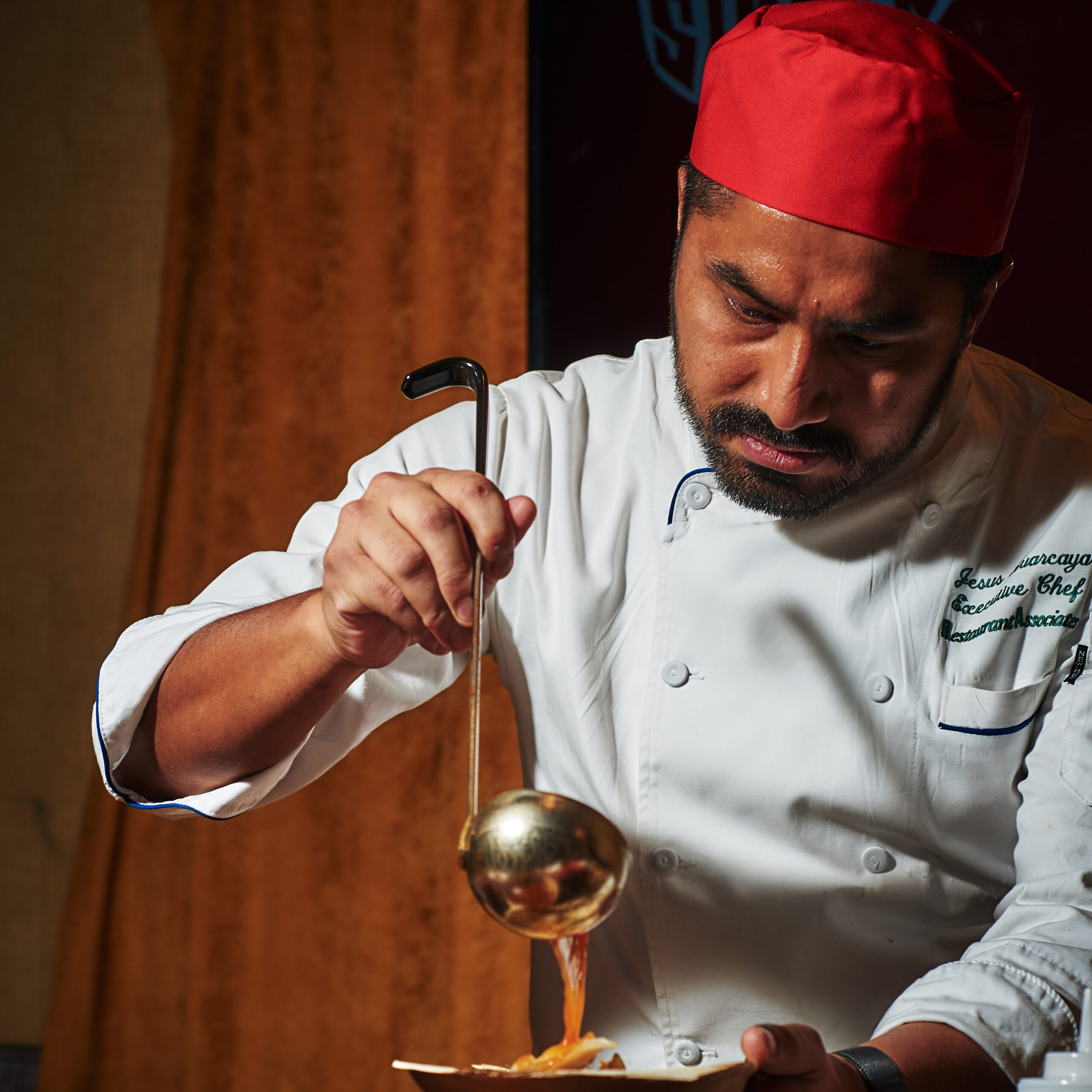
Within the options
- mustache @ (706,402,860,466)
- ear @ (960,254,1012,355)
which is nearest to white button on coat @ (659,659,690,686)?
mustache @ (706,402,860,466)

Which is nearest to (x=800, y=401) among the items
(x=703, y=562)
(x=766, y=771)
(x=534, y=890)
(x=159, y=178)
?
(x=703, y=562)

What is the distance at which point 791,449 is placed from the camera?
1254 millimetres

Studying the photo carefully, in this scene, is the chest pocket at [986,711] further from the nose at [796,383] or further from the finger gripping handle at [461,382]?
the finger gripping handle at [461,382]

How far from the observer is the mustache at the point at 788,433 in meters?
1.24

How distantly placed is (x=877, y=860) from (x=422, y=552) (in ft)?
2.17

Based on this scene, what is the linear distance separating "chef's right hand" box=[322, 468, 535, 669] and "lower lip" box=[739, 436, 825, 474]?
330 mm

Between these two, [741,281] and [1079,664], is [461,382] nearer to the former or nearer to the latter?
[741,281]

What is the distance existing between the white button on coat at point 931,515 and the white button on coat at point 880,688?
0.20m

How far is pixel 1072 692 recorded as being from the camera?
4.26 feet

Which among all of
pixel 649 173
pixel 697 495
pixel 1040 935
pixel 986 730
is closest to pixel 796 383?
pixel 697 495

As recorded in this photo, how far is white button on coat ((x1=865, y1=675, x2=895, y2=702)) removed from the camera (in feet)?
4.31

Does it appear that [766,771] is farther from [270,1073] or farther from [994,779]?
[270,1073]

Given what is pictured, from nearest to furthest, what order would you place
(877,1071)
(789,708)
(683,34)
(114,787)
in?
(877,1071) < (114,787) < (789,708) < (683,34)

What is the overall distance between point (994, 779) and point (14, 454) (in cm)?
210
